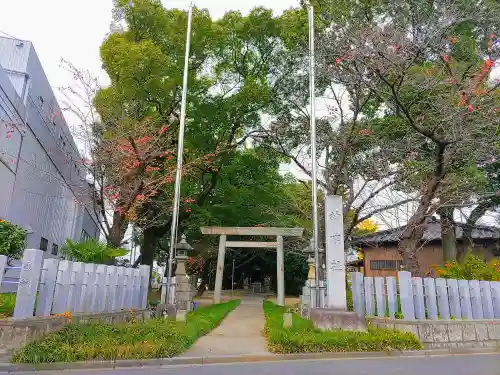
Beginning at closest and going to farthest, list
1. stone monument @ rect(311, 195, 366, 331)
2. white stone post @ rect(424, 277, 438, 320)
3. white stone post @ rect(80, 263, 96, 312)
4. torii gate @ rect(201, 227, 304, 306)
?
white stone post @ rect(80, 263, 96, 312)
stone monument @ rect(311, 195, 366, 331)
white stone post @ rect(424, 277, 438, 320)
torii gate @ rect(201, 227, 304, 306)

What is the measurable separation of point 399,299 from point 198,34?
14.5m

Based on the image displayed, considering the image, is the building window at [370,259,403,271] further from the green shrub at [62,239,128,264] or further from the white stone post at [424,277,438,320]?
Result: the green shrub at [62,239,128,264]

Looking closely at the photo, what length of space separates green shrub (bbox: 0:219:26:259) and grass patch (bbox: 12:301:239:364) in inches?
131

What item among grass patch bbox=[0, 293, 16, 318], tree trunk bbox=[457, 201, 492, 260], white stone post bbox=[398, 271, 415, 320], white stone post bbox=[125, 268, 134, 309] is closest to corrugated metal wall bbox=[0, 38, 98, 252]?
white stone post bbox=[125, 268, 134, 309]

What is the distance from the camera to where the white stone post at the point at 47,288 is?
739 centimetres

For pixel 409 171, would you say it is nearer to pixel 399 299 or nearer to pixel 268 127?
pixel 399 299

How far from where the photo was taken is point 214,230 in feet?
68.4

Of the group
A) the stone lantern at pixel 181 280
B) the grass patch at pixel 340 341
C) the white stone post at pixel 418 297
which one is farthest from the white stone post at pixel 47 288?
the white stone post at pixel 418 297

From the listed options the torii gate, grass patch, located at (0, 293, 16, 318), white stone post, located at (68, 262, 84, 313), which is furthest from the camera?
the torii gate

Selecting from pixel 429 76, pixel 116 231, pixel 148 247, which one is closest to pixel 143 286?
pixel 116 231

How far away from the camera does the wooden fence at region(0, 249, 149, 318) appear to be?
7070 millimetres

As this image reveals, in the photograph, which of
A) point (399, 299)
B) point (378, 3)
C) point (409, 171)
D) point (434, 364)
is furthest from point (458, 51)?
point (434, 364)

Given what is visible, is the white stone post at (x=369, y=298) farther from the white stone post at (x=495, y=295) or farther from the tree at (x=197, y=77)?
the tree at (x=197, y=77)

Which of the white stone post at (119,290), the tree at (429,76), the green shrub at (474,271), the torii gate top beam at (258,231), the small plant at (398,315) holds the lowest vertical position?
the small plant at (398,315)
